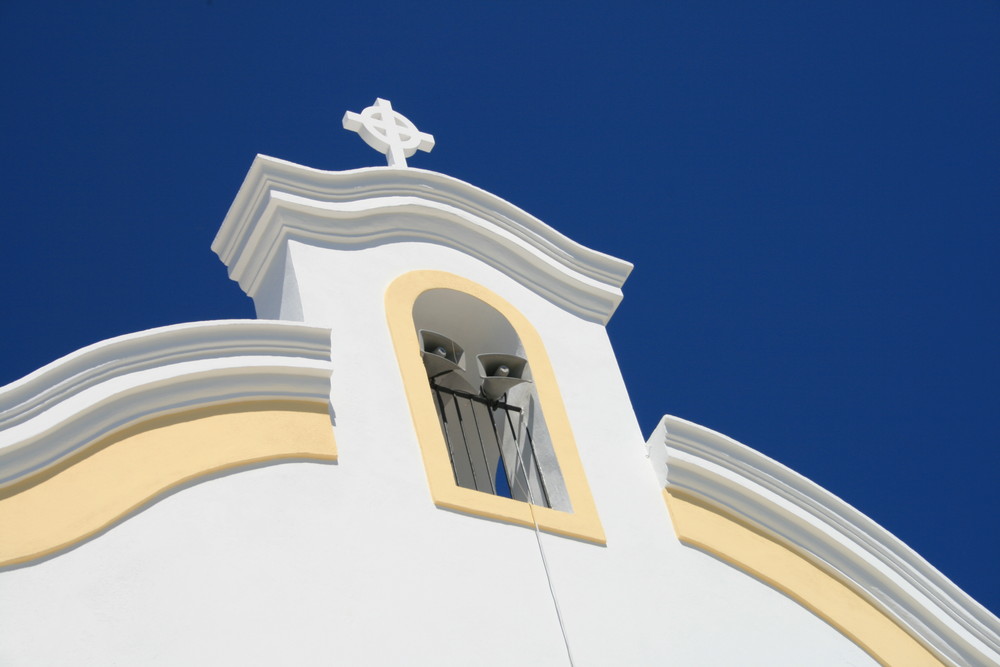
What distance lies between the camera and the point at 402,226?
8914 mm

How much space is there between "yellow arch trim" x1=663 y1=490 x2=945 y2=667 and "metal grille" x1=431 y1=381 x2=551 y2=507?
0.75 metres

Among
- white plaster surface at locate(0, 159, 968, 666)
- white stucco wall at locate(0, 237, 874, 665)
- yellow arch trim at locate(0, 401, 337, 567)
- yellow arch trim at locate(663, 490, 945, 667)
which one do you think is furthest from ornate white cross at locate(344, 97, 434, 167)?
yellow arch trim at locate(663, 490, 945, 667)

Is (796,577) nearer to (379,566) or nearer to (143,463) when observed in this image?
(379,566)

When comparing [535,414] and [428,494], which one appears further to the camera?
[535,414]

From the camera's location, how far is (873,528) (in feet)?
29.2

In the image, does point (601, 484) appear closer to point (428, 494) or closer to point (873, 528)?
point (428, 494)

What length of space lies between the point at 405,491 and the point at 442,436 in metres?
0.53

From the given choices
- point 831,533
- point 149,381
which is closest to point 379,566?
point 149,381

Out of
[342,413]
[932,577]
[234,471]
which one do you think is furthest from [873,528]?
[234,471]

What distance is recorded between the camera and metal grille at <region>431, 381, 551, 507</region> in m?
8.55

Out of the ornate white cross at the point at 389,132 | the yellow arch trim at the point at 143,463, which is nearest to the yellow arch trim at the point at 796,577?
the yellow arch trim at the point at 143,463

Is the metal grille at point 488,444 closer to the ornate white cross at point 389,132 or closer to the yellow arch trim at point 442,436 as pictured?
the yellow arch trim at point 442,436

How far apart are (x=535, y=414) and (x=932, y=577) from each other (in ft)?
8.10

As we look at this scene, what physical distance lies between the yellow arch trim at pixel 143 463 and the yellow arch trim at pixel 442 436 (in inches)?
21.7
